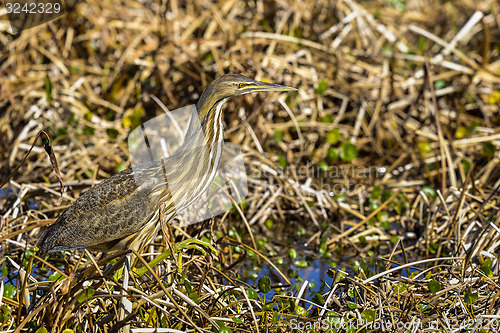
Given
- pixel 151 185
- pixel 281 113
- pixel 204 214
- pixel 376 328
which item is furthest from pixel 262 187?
pixel 376 328

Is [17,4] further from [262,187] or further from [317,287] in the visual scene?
[317,287]

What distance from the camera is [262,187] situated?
3.94 m

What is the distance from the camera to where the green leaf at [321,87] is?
14.7 feet

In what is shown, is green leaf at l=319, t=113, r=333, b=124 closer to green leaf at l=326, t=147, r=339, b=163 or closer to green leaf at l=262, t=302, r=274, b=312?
green leaf at l=326, t=147, r=339, b=163

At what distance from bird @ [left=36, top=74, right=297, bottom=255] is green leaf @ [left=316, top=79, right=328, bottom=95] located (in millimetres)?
1794

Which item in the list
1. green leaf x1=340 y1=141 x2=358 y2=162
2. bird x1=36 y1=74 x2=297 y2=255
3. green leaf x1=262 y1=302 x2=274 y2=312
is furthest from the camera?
green leaf x1=340 y1=141 x2=358 y2=162

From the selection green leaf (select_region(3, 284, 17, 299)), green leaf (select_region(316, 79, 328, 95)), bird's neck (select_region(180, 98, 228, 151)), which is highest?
bird's neck (select_region(180, 98, 228, 151))

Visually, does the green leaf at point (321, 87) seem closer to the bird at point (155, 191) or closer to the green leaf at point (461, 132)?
the green leaf at point (461, 132)

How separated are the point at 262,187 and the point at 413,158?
1.20m

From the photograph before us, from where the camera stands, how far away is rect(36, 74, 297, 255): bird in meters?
2.71

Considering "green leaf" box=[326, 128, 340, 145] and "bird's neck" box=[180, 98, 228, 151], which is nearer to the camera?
"bird's neck" box=[180, 98, 228, 151]

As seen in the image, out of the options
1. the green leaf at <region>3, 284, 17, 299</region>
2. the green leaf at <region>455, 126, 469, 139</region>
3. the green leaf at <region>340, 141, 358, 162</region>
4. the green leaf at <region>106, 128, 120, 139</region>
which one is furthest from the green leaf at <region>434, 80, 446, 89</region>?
the green leaf at <region>3, 284, 17, 299</region>

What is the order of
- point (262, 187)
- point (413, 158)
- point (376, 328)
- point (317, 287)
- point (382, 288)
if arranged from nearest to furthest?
1. point (376, 328)
2. point (382, 288)
3. point (317, 287)
4. point (262, 187)
5. point (413, 158)

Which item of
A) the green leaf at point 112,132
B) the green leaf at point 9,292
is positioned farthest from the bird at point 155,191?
the green leaf at point 112,132
